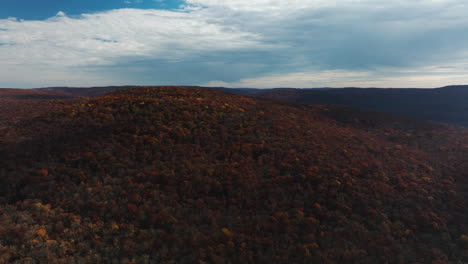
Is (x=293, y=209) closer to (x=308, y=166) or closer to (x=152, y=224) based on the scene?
(x=308, y=166)

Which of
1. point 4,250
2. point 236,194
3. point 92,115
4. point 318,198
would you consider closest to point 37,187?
point 4,250

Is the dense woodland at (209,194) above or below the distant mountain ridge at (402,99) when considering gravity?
below

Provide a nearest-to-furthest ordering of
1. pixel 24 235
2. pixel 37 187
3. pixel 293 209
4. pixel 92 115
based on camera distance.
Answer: pixel 24 235 < pixel 37 187 < pixel 293 209 < pixel 92 115

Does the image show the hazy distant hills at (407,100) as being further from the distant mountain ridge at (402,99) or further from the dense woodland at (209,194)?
the dense woodland at (209,194)

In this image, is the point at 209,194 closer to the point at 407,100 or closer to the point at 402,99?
the point at 407,100

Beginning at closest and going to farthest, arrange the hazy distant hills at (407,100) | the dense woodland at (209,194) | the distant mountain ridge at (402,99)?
the dense woodland at (209,194) → the hazy distant hills at (407,100) → the distant mountain ridge at (402,99)

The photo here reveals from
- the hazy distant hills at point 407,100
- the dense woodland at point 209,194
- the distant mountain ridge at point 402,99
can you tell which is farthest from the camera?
the distant mountain ridge at point 402,99

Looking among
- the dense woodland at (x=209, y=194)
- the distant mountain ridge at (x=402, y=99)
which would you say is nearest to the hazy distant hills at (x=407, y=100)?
the distant mountain ridge at (x=402, y=99)
